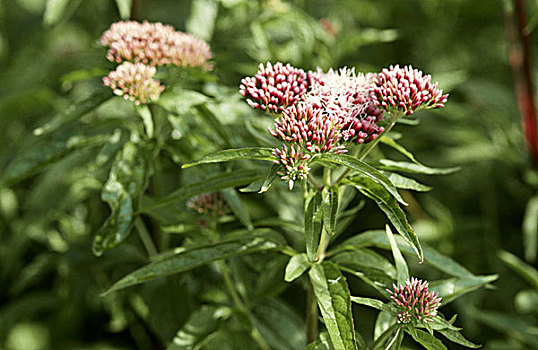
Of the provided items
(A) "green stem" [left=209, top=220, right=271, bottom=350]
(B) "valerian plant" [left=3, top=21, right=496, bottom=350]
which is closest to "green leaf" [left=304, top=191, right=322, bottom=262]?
(B) "valerian plant" [left=3, top=21, right=496, bottom=350]

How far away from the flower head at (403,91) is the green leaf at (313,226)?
0.17m

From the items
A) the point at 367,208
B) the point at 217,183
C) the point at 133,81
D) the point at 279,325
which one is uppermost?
the point at 133,81

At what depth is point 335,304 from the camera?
31.8 inches

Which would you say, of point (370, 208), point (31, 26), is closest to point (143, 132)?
point (370, 208)

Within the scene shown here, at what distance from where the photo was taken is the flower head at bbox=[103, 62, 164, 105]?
108 cm

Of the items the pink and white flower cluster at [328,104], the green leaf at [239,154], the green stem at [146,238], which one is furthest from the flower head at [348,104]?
the green stem at [146,238]

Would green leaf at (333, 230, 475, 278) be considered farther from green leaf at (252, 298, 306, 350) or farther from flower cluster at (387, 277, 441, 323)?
green leaf at (252, 298, 306, 350)

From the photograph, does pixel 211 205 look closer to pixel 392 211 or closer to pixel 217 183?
pixel 217 183

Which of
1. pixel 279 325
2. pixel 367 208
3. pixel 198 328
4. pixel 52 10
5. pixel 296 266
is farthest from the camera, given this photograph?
pixel 367 208

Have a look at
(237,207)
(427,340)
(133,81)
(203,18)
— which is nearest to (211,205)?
(237,207)

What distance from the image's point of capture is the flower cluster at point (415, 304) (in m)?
0.81

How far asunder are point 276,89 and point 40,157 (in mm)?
535

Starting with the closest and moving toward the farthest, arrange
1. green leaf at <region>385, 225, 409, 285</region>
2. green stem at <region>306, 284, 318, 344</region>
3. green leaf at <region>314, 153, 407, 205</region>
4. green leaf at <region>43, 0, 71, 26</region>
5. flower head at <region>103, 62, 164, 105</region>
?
green leaf at <region>314, 153, 407, 205</region> → green leaf at <region>385, 225, 409, 285</region> → green stem at <region>306, 284, 318, 344</region> → flower head at <region>103, 62, 164, 105</region> → green leaf at <region>43, 0, 71, 26</region>

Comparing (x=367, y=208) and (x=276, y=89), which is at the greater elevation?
(x=276, y=89)
